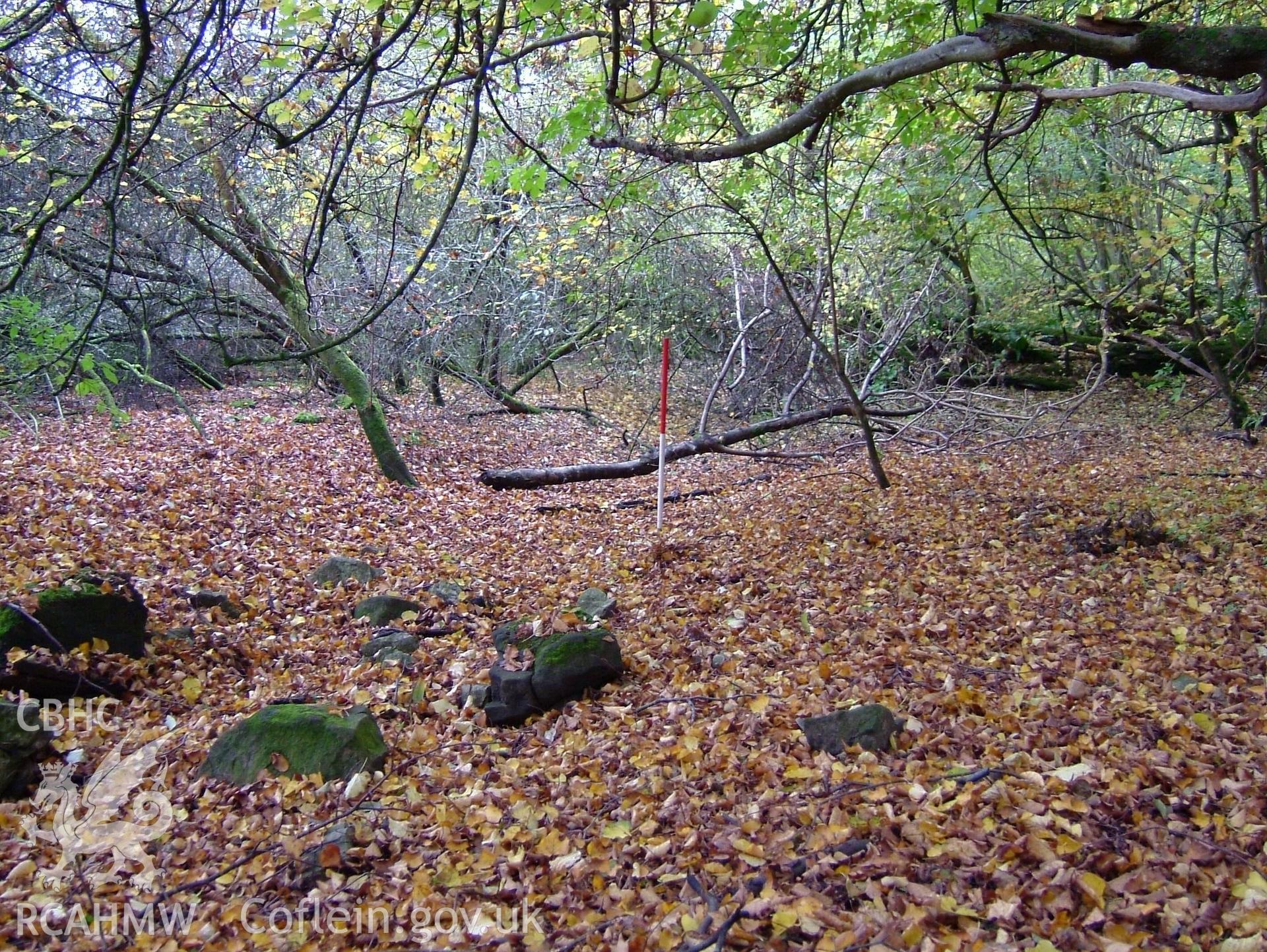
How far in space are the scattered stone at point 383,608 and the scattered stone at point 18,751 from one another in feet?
6.65

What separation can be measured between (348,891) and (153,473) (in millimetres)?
6110

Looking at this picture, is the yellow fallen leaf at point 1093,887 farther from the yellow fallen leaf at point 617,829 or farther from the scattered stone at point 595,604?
the scattered stone at point 595,604

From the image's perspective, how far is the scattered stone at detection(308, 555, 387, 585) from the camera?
590 cm

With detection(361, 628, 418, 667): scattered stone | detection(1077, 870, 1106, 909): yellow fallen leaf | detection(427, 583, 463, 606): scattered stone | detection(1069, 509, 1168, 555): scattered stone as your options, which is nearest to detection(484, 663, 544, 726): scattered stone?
detection(361, 628, 418, 667): scattered stone

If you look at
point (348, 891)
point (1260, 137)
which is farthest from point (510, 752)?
point (1260, 137)

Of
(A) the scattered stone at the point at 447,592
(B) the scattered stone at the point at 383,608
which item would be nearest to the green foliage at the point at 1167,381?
(A) the scattered stone at the point at 447,592

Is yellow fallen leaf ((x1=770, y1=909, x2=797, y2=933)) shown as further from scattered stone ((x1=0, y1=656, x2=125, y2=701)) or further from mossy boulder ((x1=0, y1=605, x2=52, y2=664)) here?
mossy boulder ((x1=0, y1=605, x2=52, y2=664))

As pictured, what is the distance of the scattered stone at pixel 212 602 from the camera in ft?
16.7

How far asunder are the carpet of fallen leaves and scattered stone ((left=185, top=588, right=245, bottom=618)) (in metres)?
0.09

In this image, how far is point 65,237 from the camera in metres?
8.66

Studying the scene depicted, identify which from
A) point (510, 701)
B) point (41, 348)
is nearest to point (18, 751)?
point (510, 701)

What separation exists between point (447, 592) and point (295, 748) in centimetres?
228

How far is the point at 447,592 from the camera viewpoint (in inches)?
225

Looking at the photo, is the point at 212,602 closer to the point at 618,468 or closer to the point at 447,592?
the point at 447,592
